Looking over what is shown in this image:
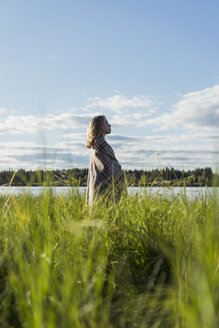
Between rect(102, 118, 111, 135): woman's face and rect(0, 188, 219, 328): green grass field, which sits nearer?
rect(0, 188, 219, 328): green grass field

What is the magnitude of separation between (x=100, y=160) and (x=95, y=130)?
1.78 feet

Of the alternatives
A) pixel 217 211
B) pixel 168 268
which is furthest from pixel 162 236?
pixel 217 211

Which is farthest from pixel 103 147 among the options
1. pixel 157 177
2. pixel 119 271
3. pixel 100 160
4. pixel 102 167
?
pixel 119 271

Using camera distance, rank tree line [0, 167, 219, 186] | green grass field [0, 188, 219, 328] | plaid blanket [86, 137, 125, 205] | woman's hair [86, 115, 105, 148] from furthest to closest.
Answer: woman's hair [86, 115, 105, 148] → plaid blanket [86, 137, 125, 205] → tree line [0, 167, 219, 186] → green grass field [0, 188, 219, 328]

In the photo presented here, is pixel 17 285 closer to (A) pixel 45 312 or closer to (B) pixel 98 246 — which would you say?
(A) pixel 45 312

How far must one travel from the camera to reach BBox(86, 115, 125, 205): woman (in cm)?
513

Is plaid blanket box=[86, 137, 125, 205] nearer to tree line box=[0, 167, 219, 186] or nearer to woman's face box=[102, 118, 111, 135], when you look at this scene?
woman's face box=[102, 118, 111, 135]

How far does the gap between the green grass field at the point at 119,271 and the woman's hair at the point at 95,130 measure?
2.33 metres

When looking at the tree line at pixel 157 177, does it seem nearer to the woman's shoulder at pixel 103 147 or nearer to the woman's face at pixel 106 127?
the woman's shoulder at pixel 103 147

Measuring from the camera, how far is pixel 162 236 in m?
2.53

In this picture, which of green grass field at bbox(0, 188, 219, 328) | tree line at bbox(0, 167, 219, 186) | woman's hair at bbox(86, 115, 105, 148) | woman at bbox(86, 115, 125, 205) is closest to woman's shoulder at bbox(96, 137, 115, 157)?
woman at bbox(86, 115, 125, 205)

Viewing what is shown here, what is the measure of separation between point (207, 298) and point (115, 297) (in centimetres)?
102

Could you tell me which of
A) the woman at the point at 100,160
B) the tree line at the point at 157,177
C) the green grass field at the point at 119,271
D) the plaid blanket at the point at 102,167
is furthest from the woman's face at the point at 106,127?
the green grass field at the point at 119,271

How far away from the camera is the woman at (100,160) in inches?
202
